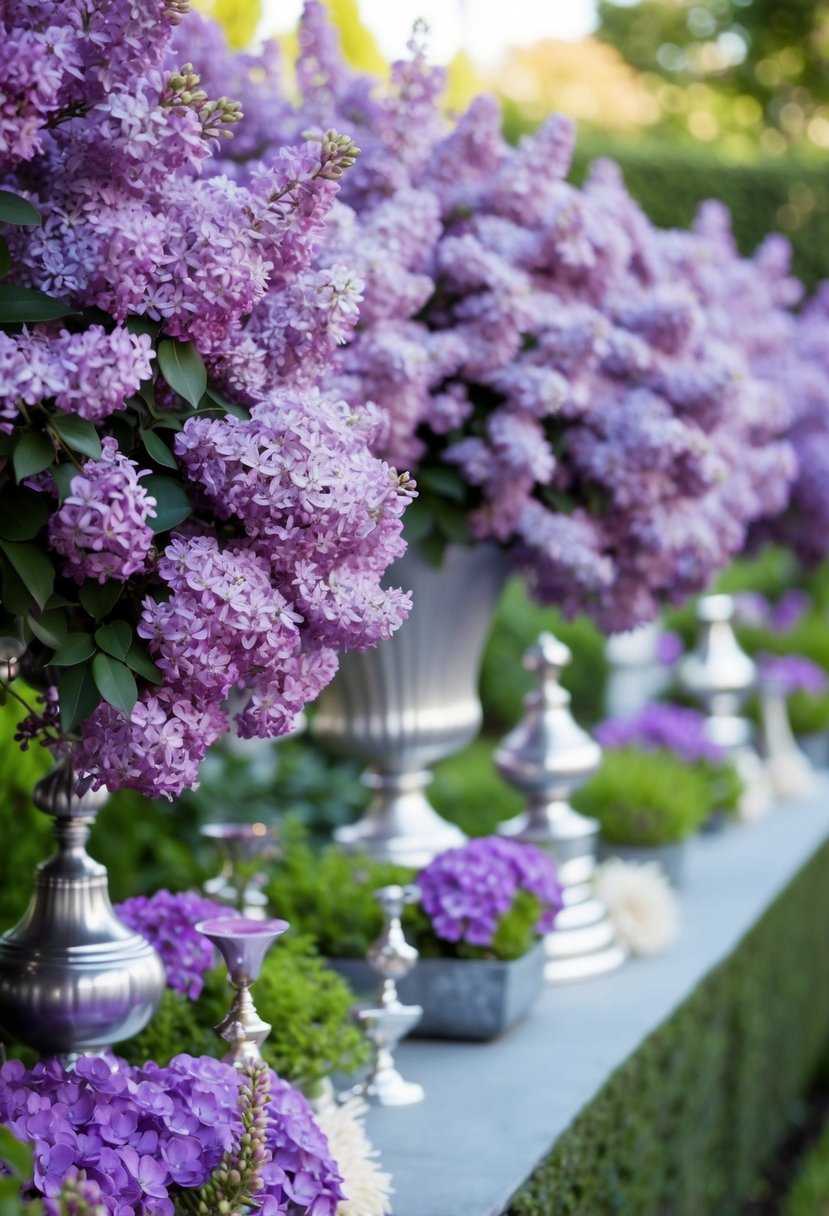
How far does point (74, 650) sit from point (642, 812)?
2431 millimetres

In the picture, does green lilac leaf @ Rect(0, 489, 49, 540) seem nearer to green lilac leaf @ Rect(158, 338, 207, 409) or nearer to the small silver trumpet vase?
green lilac leaf @ Rect(158, 338, 207, 409)

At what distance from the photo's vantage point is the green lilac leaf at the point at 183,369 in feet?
4.65

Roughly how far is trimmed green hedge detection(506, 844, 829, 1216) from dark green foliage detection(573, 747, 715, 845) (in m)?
0.29

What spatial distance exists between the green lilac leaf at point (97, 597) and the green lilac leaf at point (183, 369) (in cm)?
18

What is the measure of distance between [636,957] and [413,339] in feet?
4.34

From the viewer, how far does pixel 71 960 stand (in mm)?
1786

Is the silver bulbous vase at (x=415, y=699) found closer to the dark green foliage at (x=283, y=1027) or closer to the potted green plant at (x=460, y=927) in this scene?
the potted green plant at (x=460, y=927)

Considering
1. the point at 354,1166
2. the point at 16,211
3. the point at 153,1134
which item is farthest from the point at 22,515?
the point at 354,1166

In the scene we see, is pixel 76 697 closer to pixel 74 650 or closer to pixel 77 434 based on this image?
pixel 74 650

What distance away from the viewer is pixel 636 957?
3.04 m

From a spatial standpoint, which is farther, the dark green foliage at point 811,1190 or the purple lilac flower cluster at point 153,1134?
the dark green foliage at point 811,1190

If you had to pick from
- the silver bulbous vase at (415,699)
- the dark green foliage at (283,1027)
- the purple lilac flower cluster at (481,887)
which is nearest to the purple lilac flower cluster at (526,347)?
the silver bulbous vase at (415,699)

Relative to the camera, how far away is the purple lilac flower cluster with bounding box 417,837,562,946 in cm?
237

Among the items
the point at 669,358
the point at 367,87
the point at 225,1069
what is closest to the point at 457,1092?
the point at 225,1069
